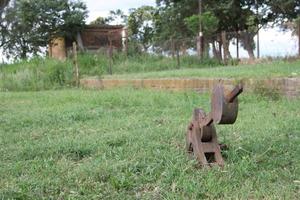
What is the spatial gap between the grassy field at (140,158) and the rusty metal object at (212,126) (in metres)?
0.09

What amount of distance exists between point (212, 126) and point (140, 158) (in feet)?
2.07

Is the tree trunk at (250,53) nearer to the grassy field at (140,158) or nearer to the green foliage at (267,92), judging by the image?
the green foliage at (267,92)

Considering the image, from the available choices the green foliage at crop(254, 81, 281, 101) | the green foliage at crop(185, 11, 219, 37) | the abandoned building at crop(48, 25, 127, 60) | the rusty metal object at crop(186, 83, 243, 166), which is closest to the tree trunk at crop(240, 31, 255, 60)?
the green foliage at crop(185, 11, 219, 37)

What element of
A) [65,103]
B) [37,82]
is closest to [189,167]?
[65,103]

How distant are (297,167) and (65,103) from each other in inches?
217

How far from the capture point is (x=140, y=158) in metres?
3.86

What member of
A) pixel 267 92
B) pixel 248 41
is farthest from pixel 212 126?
pixel 248 41

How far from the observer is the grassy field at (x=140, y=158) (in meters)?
3.18

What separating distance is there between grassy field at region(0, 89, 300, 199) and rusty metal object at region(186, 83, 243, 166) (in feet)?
0.31

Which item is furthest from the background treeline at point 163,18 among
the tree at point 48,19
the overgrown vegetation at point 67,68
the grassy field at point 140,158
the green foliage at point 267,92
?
the grassy field at point 140,158

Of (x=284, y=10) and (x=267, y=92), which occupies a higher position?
(x=284, y=10)

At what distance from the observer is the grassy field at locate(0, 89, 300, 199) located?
3178 mm

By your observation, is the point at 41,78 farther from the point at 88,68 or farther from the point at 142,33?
the point at 142,33

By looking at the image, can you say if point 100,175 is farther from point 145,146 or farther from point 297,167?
point 297,167
